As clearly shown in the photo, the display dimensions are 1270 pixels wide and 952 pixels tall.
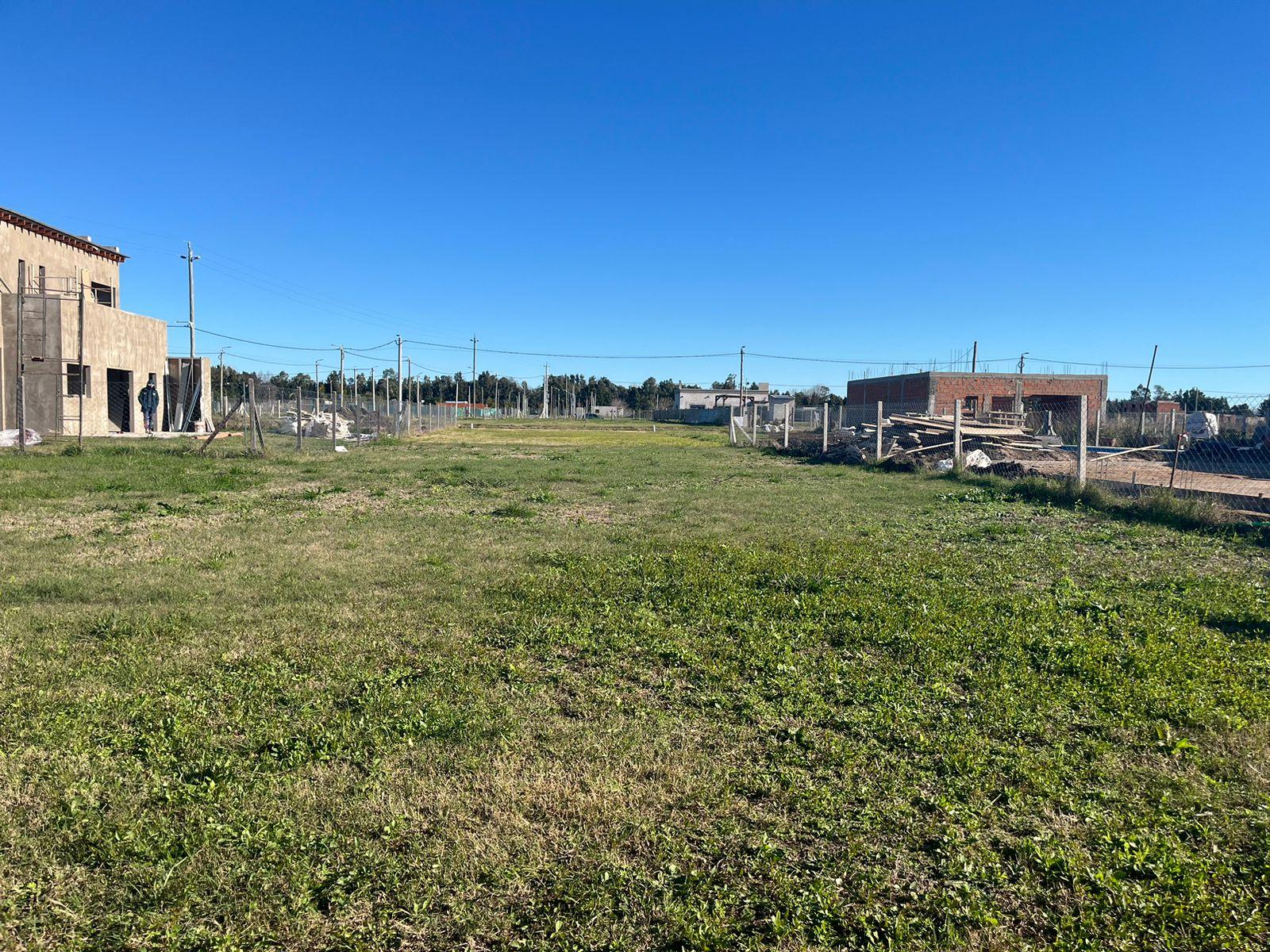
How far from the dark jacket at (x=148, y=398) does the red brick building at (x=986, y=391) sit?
40.0 meters

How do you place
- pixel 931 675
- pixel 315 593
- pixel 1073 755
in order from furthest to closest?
pixel 315 593, pixel 931 675, pixel 1073 755

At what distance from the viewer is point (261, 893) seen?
2.78 m

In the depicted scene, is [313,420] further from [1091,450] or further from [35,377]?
[1091,450]

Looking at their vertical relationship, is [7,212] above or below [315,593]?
above

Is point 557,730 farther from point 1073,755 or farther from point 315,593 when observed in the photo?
point 315,593

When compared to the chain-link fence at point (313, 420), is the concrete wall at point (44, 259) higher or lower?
higher

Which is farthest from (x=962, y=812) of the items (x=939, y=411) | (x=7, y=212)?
(x=939, y=411)

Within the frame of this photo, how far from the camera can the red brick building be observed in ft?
177

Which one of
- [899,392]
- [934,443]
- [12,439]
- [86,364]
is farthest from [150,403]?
[899,392]

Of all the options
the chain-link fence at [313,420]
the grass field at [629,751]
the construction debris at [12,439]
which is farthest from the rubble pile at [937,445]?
the construction debris at [12,439]

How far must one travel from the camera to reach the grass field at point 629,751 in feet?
8.99

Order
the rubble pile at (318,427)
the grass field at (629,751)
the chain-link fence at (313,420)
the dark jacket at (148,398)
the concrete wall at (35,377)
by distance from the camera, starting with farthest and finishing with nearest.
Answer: the rubble pile at (318,427) < the dark jacket at (148,398) < the concrete wall at (35,377) < the chain-link fence at (313,420) < the grass field at (629,751)

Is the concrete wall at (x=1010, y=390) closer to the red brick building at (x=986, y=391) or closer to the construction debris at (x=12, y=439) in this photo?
the red brick building at (x=986, y=391)

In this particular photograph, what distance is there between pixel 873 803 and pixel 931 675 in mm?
1703
